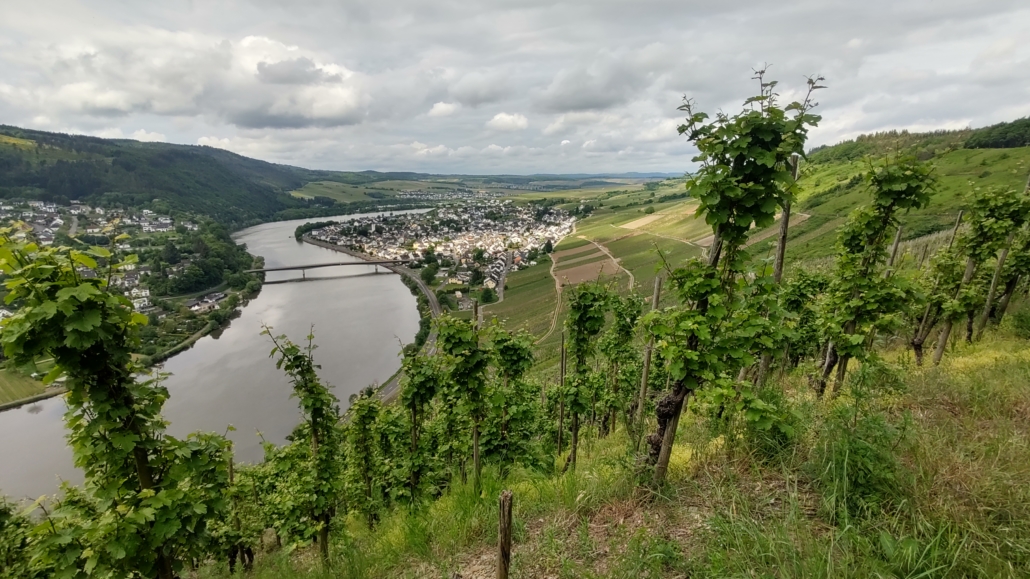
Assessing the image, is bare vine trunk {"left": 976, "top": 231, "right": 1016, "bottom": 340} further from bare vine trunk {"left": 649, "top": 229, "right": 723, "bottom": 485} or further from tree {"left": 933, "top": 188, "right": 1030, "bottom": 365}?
bare vine trunk {"left": 649, "top": 229, "right": 723, "bottom": 485}

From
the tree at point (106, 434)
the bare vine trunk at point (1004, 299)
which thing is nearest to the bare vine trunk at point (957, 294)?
the bare vine trunk at point (1004, 299)

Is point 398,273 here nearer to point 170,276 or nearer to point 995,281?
point 170,276

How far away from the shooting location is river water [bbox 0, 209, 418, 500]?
1330 inches

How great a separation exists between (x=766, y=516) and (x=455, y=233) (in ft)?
460

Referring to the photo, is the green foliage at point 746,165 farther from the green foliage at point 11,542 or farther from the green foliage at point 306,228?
the green foliage at point 306,228

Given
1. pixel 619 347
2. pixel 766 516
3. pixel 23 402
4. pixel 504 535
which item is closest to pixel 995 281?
pixel 619 347

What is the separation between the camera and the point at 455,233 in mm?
140500

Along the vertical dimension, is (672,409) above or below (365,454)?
above

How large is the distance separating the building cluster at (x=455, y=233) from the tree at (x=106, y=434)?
326 ft

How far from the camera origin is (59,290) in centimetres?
289

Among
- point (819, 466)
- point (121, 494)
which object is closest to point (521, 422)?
point (819, 466)

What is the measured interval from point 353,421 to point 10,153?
206673 millimetres

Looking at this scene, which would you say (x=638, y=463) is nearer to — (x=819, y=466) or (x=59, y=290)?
(x=819, y=466)

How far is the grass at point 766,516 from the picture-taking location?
293 centimetres
